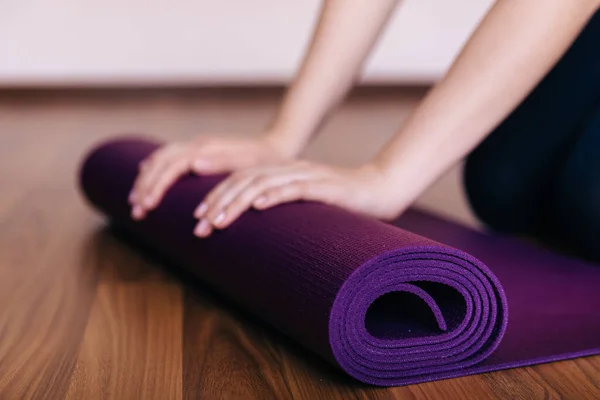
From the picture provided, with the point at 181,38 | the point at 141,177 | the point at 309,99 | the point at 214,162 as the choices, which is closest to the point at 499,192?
the point at 309,99

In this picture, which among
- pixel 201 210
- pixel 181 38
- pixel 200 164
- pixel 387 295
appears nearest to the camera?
pixel 387 295

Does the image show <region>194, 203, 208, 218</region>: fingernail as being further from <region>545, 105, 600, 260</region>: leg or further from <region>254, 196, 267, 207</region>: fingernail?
<region>545, 105, 600, 260</region>: leg

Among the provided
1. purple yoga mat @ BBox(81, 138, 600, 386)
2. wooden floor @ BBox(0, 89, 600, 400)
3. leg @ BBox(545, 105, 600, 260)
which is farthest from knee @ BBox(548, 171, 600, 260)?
wooden floor @ BBox(0, 89, 600, 400)

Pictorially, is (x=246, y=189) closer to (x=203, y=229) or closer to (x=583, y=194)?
(x=203, y=229)

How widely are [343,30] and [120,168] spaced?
1.63 ft

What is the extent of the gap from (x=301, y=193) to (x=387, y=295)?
0.19m

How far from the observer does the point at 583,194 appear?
57.4 inches

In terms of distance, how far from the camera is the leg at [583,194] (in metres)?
1.44

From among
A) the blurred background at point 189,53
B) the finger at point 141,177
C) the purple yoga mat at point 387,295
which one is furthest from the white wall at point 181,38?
the purple yoga mat at point 387,295

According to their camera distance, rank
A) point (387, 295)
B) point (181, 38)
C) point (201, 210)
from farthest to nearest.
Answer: point (181, 38) → point (201, 210) → point (387, 295)

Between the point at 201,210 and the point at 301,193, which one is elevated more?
the point at 301,193

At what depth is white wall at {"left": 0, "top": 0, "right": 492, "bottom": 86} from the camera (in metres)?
4.75

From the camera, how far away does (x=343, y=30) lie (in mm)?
1524

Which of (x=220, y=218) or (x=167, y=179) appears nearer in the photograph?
(x=220, y=218)
